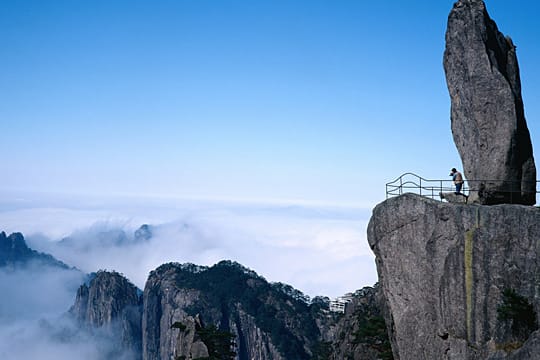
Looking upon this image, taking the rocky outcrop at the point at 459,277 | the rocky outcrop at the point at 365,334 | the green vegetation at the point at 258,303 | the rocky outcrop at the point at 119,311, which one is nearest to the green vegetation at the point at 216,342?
the rocky outcrop at the point at 365,334

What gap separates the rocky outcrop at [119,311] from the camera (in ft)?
598

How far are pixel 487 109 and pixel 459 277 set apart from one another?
9.24 meters

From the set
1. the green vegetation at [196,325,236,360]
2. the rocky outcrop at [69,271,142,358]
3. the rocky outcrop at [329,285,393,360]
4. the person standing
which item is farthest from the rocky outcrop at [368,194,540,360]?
the rocky outcrop at [69,271,142,358]

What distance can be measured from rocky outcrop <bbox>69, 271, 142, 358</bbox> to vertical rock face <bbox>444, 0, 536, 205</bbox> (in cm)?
16789

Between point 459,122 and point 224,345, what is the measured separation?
45.2 m

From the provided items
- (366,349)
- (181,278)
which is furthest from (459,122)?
(181,278)

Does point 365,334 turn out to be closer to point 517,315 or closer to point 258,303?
point 517,315

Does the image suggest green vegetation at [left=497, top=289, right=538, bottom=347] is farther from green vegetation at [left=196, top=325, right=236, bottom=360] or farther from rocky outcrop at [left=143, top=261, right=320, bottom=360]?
rocky outcrop at [left=143, top=261, right=320, bottom=360]

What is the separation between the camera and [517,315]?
25.8 m

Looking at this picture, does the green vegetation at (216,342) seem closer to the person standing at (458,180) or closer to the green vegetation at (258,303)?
the person standing at (458,180)

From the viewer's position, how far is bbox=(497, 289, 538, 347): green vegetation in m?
25.8

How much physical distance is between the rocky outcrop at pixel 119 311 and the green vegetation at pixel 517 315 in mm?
170598

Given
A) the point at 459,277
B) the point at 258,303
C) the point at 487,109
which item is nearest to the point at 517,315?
the point at 459,277

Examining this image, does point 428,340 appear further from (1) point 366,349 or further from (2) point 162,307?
(2) point 162,307
